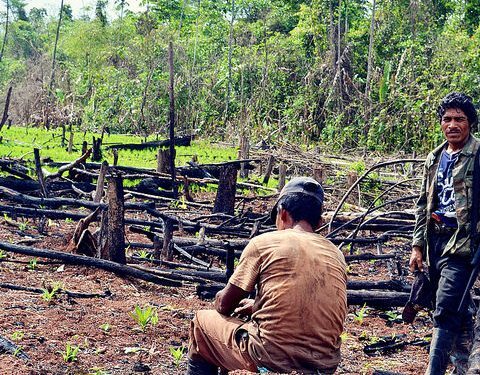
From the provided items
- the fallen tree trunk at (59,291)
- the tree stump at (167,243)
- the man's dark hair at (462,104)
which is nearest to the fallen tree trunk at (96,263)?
the fallen tree trunk at (59,291)

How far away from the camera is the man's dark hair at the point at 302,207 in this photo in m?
3.51

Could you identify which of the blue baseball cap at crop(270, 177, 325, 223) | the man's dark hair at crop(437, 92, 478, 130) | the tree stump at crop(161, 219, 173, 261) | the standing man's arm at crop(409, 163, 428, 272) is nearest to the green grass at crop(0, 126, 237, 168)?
the tree stump at crop(161, 219, 173, 261)

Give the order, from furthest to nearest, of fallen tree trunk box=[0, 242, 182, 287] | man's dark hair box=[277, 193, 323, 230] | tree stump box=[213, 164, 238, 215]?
tree stump box=[213, 164, 238, 215] < fallen tree trunk box=[0, 242, 182, 287] < man's dark hair box=[277, 193, 323, 230]

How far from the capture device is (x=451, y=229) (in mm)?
4723

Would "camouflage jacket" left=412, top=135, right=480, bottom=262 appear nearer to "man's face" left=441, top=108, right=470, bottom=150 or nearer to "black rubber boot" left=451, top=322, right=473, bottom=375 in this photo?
"man's face" left=441, top=108, right=470, bottom=150

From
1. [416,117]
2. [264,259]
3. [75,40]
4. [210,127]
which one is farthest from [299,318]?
[75,40]

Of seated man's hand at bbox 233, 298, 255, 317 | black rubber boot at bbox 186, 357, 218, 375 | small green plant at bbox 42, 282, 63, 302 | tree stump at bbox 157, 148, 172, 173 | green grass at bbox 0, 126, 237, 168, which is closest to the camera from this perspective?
seated man's hand at bbox 233, 298, 255, 317

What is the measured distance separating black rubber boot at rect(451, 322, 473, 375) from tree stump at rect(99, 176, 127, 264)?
11.3 feet

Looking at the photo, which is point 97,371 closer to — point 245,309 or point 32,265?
point 245,309

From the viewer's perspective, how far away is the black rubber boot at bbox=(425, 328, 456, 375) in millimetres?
4504

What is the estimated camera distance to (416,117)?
18344mm

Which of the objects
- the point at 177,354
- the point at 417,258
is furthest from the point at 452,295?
the point at 177,354

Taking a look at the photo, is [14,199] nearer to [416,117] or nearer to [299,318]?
[299,318]

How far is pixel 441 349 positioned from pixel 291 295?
1.64m
